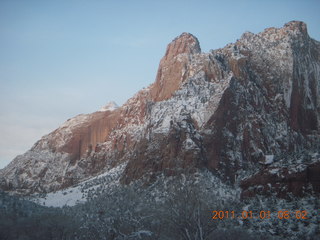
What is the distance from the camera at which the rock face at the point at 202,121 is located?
11244 cm

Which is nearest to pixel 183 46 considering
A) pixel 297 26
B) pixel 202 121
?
pixel 297 26

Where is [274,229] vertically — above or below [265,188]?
below

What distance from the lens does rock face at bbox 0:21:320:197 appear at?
11244cm

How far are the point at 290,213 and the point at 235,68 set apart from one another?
95.1m

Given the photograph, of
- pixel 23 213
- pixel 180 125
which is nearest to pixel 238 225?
pixel 23 213

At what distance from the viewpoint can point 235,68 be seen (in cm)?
13762

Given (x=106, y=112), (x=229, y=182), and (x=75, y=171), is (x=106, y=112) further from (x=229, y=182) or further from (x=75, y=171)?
(x=229, y=182)

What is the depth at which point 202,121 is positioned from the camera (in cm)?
11775
